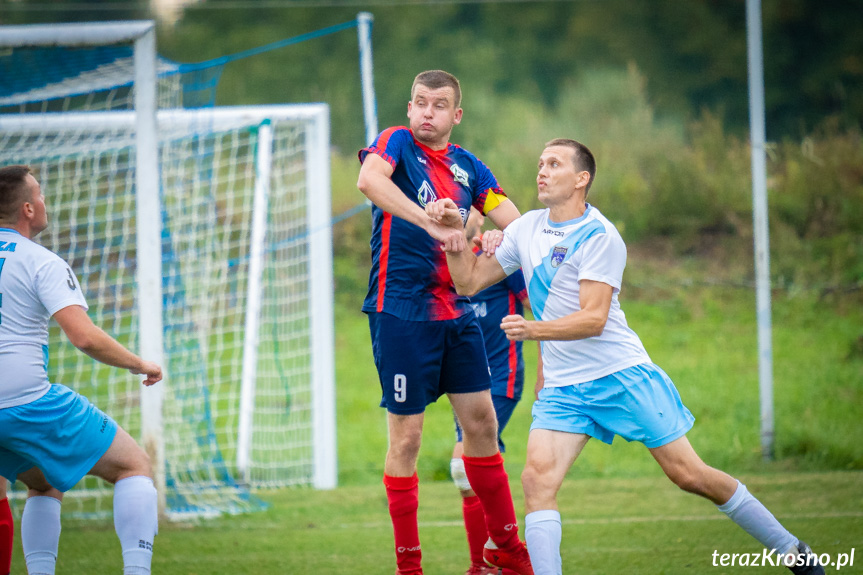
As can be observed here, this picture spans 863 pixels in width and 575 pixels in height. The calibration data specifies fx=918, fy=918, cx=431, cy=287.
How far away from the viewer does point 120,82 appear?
6160 mm

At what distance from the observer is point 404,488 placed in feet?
12.8

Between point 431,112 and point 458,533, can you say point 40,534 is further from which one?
point 458,533

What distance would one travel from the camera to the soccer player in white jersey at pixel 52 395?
11.0ft

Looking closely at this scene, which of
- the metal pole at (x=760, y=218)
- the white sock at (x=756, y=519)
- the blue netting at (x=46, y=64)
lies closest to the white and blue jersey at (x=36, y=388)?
the white sock at (x=756, y=519)

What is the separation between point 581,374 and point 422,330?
719mm

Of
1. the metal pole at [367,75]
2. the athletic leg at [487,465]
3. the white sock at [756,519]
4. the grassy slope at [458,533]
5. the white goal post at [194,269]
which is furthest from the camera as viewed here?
the metal pole at [367,75]

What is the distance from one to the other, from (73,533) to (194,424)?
157 centimetres

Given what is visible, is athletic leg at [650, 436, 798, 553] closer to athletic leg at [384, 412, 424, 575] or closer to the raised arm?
athletic leg at [384, 412, 424, 575]

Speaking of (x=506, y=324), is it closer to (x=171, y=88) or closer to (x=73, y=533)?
(x=73, y=533)

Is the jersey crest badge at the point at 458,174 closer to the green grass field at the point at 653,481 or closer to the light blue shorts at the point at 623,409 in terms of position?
the light blue shorts at the point at 623,409

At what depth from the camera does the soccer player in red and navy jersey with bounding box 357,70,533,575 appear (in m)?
3.84

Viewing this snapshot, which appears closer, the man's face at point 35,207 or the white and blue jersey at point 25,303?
the white and blue jersey at point 25,303

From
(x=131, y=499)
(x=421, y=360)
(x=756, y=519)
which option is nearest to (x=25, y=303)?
(x=131, y=499)

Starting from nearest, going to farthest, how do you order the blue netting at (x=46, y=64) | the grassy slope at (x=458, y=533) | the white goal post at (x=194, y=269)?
the grassy slope at (x=458, y=533), the blue netting at (x=46, y=64), the white goal post at (x=194, y=269)
